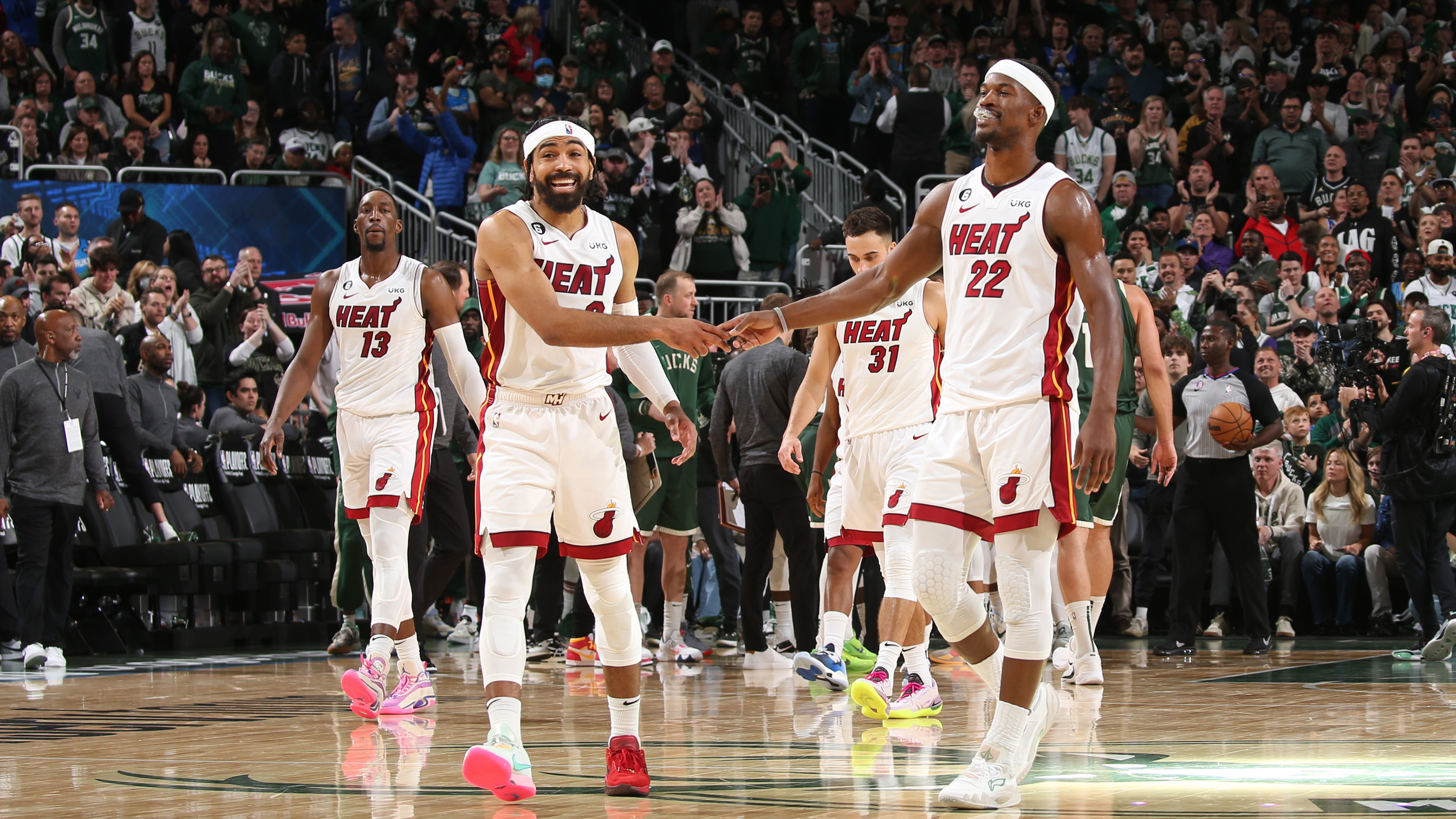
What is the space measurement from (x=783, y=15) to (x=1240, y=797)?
17061 millimetres

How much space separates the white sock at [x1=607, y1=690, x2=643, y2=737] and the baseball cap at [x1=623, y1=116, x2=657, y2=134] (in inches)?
485

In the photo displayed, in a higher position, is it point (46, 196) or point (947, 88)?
point (947, 88)

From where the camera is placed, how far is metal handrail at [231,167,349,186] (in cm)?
1534

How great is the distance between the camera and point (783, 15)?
20.2 m

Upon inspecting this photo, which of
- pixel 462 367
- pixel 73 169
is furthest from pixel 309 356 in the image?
pixel 73 169

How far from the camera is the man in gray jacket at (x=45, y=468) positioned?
9.95 m

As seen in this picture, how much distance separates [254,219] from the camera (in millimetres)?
15195

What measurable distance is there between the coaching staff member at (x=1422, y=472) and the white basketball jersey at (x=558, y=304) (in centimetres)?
675

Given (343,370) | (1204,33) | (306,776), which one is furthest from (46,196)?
(1204,33)

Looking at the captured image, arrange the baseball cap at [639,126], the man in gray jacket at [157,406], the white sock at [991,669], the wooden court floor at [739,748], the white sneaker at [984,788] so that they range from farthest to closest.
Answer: the baseball cap at [639,126] < the man in gray jacket at [157,406] < the white sock at [991,669] < the wooden court floor at [739,748] < the white sneaker at [984,788]

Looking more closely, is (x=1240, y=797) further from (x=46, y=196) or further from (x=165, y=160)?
(x=165, y=160)

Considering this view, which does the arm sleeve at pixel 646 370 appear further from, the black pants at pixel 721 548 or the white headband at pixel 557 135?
the black pants at pixel 721 548

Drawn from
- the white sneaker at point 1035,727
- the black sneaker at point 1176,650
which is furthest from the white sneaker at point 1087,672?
the white sneaker at point 1035,727

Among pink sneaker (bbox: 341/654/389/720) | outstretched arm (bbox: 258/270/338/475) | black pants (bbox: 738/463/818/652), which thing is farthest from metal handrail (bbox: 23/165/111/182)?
pink sneaker (bbox: 341/654/389/720)
